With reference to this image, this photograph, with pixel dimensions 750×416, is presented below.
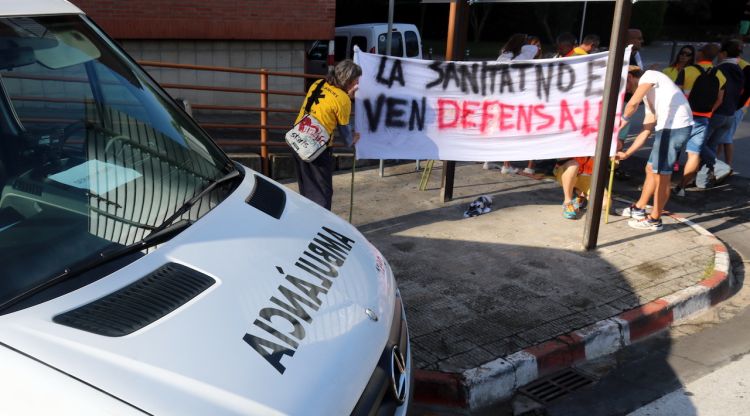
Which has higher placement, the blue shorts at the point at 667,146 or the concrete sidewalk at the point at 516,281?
the blue shorts at the point at 667,146

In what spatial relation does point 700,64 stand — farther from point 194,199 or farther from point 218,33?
point 194,199

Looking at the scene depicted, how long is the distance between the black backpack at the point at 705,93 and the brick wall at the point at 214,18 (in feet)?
22.3

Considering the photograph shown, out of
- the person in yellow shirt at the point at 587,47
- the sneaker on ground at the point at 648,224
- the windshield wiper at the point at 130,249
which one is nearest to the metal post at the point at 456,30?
the sneaker on ground at the point at 648,224

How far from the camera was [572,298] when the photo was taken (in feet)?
17.6

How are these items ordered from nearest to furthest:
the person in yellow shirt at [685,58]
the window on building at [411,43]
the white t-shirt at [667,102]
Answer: the white t-shirt at [667,102], the person in yellow shirt at [685,58], the window on building at [411,43]

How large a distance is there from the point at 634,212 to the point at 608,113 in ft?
5.12

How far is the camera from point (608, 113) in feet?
19.9

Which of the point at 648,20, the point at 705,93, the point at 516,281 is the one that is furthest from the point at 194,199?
the point at 648,20

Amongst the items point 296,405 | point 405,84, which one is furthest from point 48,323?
point 405,84

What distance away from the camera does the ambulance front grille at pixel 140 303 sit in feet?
6.70

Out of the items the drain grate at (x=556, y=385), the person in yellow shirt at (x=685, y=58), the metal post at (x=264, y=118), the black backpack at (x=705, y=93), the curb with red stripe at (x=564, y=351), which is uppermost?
the person in yellow shirt at (x=685, y=58)

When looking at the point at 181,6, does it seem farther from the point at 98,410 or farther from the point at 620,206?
the point at 98,410

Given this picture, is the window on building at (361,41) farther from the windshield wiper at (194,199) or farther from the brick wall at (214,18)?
the windshield wiper at (194,199)

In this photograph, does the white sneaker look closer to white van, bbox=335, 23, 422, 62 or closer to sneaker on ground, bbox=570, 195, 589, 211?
sneaker on ground, bbox=570, 195, 589, 211
